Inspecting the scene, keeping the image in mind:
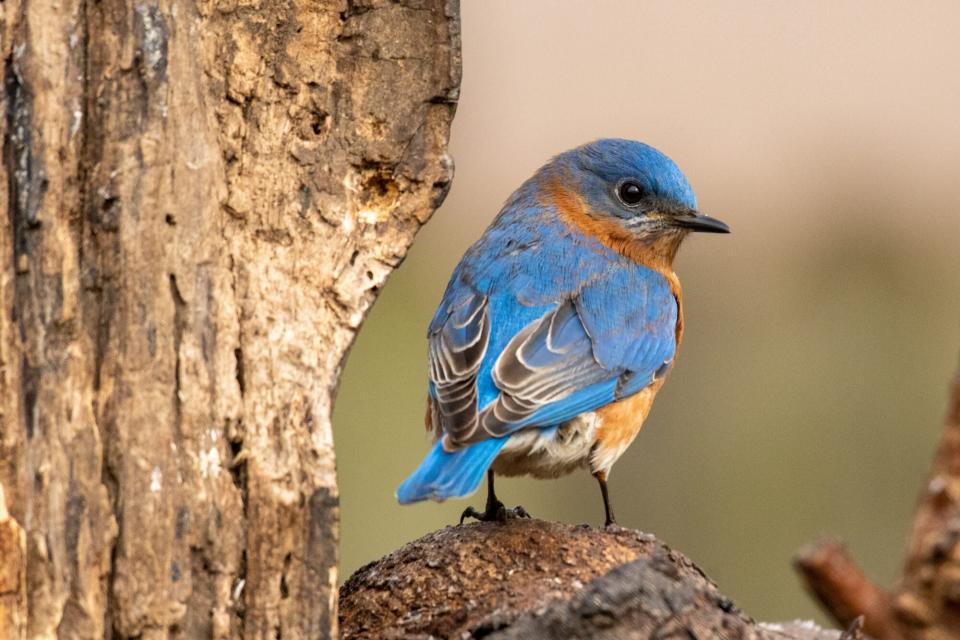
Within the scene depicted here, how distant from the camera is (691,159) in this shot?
9.67 meters

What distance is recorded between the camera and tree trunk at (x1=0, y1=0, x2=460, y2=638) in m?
3.30

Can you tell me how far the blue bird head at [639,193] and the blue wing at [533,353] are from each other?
0.77 feet

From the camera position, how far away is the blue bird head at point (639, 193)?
18.6 ft

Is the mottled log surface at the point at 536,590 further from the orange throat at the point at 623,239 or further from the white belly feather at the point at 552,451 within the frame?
the orange throat at the point at 623,239

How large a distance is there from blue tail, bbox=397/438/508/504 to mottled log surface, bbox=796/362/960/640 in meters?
0.99

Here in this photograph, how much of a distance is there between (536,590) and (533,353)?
1292 millimetres

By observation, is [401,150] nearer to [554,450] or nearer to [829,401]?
[554,450]

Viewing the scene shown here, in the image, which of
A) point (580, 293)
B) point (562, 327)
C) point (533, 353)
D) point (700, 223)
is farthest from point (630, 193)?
point (533, 353)

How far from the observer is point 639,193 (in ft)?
18.8

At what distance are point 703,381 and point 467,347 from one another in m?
3.71

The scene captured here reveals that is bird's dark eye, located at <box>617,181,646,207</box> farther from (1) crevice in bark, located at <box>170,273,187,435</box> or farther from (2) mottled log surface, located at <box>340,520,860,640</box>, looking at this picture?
(1) crevice in bark, located at <box>170,273,187,435</box>


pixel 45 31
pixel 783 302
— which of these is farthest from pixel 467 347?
pixel 783 302

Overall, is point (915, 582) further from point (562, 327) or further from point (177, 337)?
point (177, 337)

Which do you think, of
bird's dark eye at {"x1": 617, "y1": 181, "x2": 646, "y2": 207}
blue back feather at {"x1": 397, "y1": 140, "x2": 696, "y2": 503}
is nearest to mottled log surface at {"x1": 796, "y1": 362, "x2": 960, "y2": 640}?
blue back feather at {"x1": 397, "y1": 140, "x2": 696, "y2": 503}
